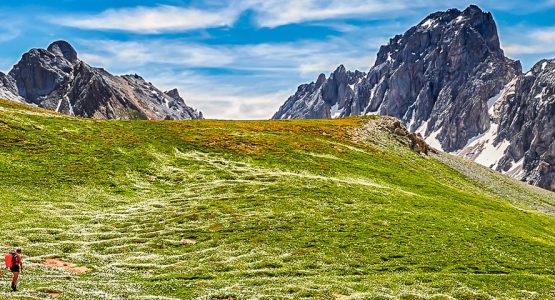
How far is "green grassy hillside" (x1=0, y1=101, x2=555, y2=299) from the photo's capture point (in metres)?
41.9

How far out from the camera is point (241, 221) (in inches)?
2317

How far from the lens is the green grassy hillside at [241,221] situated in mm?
41938

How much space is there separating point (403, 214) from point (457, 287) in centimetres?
2321

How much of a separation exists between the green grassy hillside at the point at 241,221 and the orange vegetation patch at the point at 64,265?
0.51 meters

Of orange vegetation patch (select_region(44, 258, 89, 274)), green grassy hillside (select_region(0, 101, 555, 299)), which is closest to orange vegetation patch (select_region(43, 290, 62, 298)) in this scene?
green grassy hillside (select_region(0, 101, 555, 299))

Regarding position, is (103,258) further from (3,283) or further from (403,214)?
(403,214)

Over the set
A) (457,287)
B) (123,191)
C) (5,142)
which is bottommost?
(457,287)

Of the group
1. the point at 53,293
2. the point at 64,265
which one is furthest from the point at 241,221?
the point at 53,293

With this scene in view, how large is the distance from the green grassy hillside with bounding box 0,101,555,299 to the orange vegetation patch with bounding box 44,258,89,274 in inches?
20.3

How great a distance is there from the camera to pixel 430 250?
171ft

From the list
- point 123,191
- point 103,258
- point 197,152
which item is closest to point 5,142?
point 123,191

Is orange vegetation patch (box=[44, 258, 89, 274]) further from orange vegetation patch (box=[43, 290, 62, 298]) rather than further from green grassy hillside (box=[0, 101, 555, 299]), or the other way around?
orange vegetation patch (box=[43, 290, 62, 298])

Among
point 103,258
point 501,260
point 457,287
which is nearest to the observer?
point 457,287

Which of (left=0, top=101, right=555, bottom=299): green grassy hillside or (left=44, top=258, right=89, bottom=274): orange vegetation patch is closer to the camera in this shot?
(left=0, top=101, right=555, bottom=299): green grassy hillside
